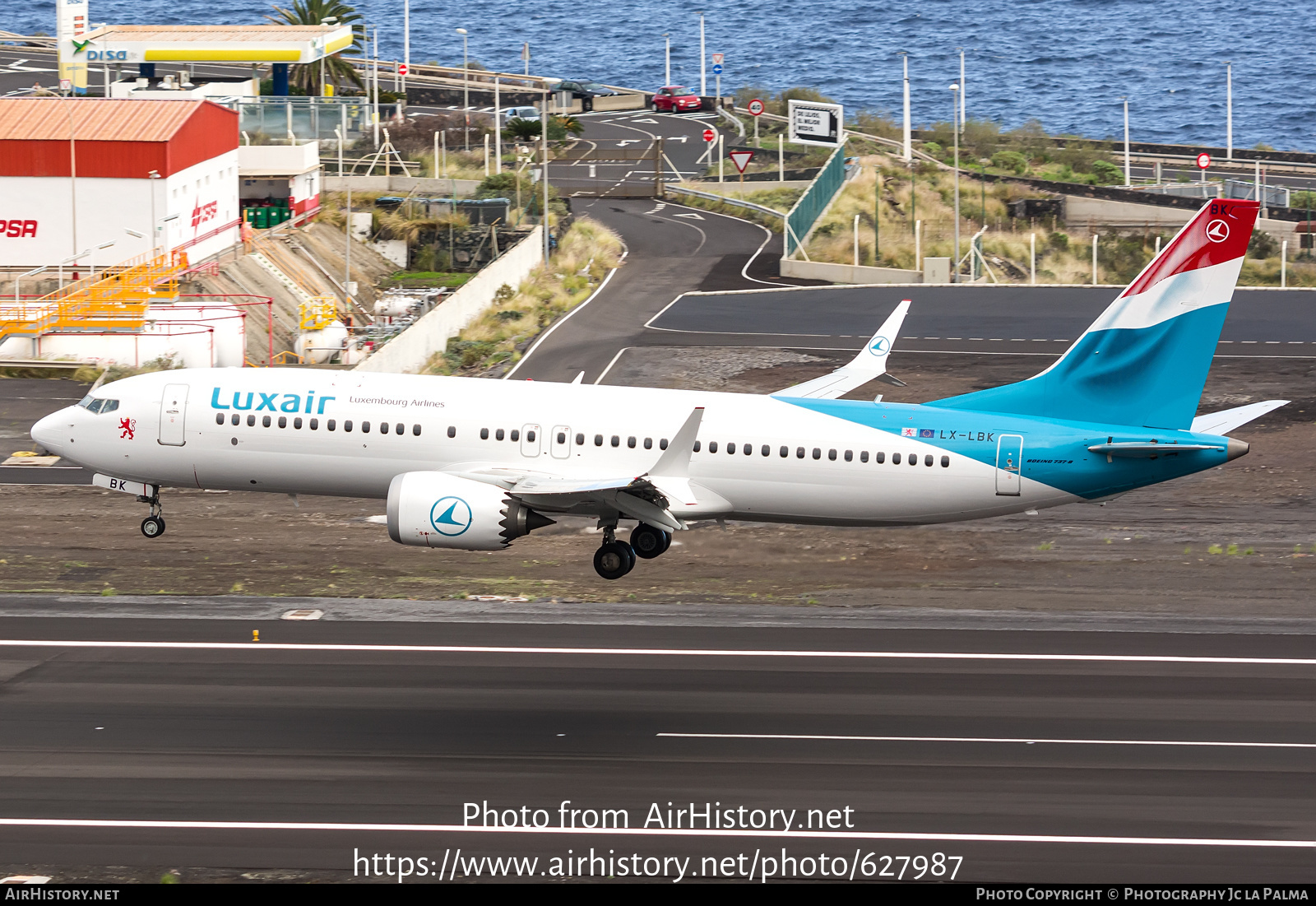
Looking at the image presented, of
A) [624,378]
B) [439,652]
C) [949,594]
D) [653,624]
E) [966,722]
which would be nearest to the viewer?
[966,722]

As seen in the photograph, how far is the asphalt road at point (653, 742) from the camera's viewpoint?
2347 centimetres

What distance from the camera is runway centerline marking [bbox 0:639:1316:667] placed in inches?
1273

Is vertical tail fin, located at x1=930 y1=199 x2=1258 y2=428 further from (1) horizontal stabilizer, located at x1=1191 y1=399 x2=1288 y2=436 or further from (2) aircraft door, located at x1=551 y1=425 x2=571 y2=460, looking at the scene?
(2) aircraft door, located at x1=551 y1=425 x2=571 y2=460

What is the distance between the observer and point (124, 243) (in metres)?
67.4

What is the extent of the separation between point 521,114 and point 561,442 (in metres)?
101

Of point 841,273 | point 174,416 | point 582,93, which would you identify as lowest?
point 174,416

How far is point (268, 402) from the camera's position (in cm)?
3731

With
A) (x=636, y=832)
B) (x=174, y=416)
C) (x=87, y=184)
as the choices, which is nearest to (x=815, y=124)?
(x=87, y=184)

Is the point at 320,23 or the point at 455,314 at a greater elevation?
the point at 320,23

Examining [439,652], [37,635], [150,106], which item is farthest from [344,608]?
[150,106]

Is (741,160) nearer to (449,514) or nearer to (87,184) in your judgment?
(87,184)

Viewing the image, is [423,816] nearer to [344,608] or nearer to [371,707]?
[371,707]

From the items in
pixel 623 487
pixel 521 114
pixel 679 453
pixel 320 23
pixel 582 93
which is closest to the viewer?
pixel 623 487

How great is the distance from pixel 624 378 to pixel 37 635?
102 feet
